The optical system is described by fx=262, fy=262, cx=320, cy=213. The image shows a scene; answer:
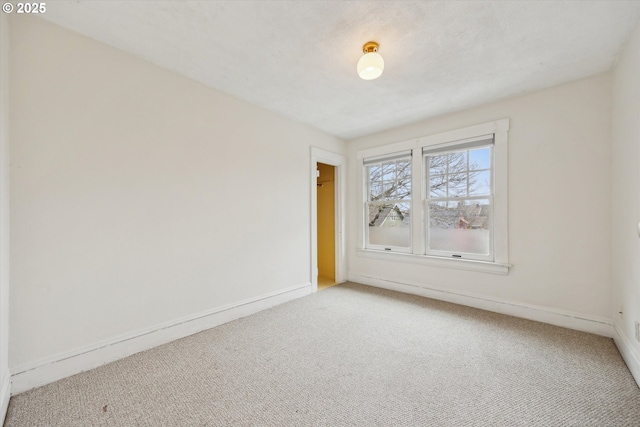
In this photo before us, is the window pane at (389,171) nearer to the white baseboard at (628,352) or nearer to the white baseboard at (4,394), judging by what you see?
the white baseboard at (628,352)

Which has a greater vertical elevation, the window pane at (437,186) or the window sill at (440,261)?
the window pane at (437,186)

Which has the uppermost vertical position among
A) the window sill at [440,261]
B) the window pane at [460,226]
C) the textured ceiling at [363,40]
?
the textured ceiling at [363,40]

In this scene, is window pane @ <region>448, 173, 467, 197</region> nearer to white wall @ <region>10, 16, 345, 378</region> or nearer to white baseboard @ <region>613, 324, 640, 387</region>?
white baseboard @ <region>613, 324, 640, 387</region>

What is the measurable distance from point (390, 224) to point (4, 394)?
3.99m

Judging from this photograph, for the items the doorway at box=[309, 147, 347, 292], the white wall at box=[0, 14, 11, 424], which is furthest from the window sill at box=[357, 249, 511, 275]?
the white wall at box=[0, 14, 11, 424]

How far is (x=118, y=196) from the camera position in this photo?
2104 mm

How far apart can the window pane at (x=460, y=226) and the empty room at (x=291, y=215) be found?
28 millimetres

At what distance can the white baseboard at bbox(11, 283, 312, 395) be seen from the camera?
1.73 meters

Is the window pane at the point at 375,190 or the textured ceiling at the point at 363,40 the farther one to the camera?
the window pane at the point at 375,190

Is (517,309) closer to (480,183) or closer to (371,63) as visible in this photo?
(480,183)

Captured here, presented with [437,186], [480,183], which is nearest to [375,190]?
[437,186]

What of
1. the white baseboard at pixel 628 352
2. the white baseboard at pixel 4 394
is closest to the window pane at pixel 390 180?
the white baseboard at pixel 628 352

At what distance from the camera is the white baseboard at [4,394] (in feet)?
4.77

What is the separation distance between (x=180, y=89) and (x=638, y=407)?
402 centimetres
